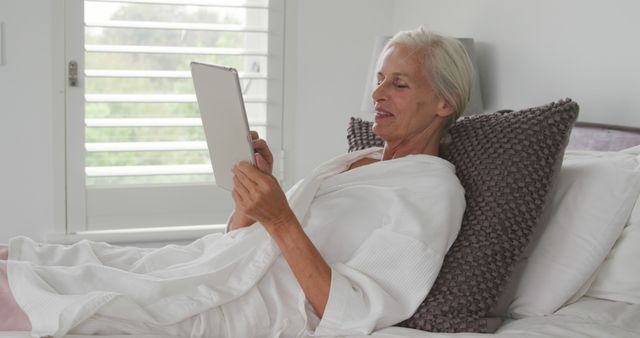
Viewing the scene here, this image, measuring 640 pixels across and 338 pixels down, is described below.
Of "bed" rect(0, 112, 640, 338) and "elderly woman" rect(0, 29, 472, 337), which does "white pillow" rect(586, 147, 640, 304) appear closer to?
"bed" rect(0, 112, 640, 338)

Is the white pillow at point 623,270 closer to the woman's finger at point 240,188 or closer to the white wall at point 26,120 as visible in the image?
the woman's finger at point 240,188

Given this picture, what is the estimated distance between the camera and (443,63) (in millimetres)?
1884

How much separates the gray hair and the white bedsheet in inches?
20.8

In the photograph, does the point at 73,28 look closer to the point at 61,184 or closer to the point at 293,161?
the point at 61,184

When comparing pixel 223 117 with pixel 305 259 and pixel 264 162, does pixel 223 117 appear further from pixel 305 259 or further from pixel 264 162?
pixel 305 259

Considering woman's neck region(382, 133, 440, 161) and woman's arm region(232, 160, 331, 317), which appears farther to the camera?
woman's neck region(382, 133, 440, 161)

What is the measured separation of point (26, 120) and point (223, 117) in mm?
1848

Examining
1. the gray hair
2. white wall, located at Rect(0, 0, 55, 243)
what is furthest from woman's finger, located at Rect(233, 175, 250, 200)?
white wall, located at Rect(0, 0, 55, 243)

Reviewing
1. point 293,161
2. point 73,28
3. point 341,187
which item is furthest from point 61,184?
point 341,187

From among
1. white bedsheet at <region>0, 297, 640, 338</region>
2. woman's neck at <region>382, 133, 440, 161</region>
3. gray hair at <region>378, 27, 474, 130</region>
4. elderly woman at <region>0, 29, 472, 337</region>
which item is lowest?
white bedsheet at <region>0, 297, 640, 338</region>

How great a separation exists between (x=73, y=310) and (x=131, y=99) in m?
1.92

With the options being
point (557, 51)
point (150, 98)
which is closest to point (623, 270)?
point (557, 51)

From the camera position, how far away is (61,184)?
337 cm

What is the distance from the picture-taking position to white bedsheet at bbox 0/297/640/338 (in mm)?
1551
